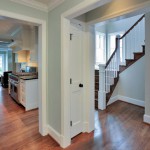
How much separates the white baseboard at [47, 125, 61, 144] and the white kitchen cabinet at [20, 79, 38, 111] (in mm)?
1622

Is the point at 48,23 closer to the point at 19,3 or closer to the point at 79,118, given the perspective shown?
the point at 19,3

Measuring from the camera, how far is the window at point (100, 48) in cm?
664

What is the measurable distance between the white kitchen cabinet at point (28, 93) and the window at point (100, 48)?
3.69 m

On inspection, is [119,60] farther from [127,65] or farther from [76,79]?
[76,79]

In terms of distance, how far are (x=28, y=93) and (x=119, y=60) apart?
3523mm

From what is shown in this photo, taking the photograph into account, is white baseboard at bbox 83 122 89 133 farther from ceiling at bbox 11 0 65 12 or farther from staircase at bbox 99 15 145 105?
ceiling at bbox 11 0 65 12

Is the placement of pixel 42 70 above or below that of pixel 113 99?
above

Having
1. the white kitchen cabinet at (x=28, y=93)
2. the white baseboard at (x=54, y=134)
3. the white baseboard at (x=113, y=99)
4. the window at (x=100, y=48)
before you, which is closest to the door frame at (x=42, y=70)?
the white baseboard at (x=54, y=134)

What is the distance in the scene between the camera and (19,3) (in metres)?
2.15

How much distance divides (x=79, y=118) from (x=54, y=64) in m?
1.19

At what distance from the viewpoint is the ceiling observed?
220cm

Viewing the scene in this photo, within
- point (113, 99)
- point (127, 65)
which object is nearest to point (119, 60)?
point (127, 65)

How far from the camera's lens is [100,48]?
22.2 ft

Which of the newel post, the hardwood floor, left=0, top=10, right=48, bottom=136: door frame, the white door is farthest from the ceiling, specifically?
the hardwood floor
